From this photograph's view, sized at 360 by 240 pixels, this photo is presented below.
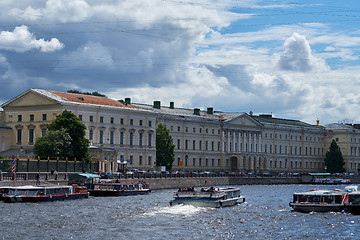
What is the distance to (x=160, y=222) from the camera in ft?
155

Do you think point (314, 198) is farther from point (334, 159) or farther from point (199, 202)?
point (334, 159)

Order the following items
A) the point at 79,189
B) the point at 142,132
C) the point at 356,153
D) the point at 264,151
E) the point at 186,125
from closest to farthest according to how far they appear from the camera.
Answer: the point at 79,189 → the point at 142,132 → the point at 186,125 → the point at 264,151 → the point at 356,153

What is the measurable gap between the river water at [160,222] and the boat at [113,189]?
374 inches

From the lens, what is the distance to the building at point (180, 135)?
325 ft

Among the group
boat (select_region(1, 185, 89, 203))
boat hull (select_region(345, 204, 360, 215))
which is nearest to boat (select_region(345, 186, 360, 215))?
boat hull (select_region(345, 204, 360, 215))

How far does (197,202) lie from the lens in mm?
58250

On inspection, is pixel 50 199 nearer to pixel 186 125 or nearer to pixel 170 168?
pixel 170 168

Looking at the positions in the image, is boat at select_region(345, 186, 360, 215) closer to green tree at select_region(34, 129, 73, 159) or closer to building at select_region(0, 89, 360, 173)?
green tree at select_region(34, 129, 73, 159)

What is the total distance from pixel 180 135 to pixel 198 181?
23769 millimetres

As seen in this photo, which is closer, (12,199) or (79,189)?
(12,199)

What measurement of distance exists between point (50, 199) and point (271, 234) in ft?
79.1

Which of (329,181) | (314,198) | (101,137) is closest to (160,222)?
(314,198)

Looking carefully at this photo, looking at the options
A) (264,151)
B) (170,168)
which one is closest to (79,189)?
(170,168)

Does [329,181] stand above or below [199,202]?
below
